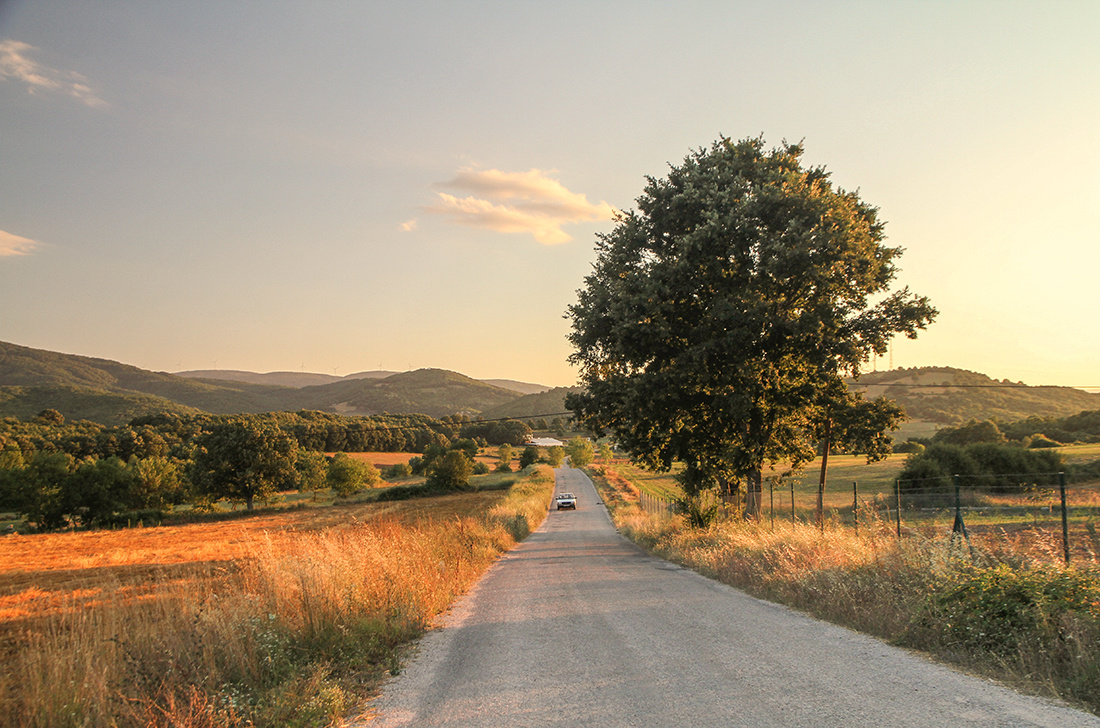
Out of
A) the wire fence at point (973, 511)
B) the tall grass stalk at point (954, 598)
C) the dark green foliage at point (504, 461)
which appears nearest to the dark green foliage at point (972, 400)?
the wire fence at point (973, 511)

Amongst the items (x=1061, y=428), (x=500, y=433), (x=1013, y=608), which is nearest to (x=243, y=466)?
(x=1013, y=608)

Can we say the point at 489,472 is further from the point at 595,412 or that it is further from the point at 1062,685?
the point at 1062,685

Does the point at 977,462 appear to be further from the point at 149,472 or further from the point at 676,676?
the point at 149,472

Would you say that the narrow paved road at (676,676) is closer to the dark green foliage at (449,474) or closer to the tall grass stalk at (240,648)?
the tall grass stalk at (240,648)

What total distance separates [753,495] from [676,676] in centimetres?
1564

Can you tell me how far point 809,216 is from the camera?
1759 cm

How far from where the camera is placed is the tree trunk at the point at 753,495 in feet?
65.7

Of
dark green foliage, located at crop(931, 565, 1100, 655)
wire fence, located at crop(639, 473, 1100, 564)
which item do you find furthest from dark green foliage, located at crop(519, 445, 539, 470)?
dark green foliage, located at crop(931, 565, 1100, 655)

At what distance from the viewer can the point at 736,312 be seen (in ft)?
56.6

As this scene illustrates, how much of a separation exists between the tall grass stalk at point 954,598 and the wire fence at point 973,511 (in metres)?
0.77

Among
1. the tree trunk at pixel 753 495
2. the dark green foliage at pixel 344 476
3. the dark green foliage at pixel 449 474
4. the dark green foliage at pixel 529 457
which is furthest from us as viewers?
the dark green foliage at pixel 529 457

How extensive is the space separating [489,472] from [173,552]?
9328cm

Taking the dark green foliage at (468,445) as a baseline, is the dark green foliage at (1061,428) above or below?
above

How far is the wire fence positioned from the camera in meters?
10.2
